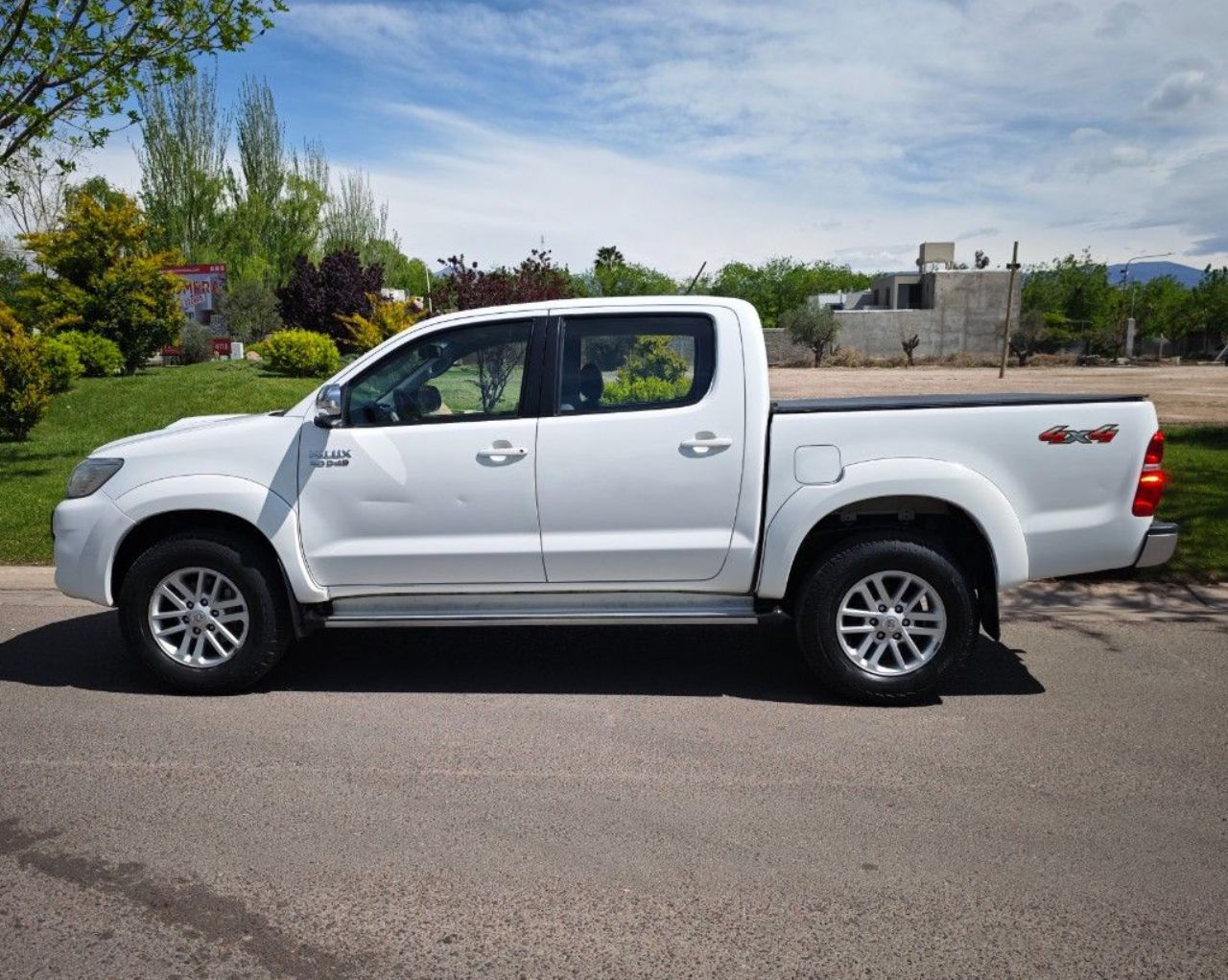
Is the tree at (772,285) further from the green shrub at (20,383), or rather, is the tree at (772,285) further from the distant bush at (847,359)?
the green shrub at (20,383)

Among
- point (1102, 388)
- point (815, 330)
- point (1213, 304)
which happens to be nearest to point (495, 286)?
point (1102, 388)

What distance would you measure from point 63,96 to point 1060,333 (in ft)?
207

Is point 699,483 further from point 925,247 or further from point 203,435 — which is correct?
point 925,247

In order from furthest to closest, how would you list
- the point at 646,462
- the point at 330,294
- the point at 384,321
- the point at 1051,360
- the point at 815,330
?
the point at 1051,360
the point at 815,330
the point at 330,294
the point at 384,321
the point at 646,462

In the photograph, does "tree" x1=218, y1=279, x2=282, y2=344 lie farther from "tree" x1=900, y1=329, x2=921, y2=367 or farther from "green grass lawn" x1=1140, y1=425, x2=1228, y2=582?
"tree" x1=900, y1=329, x2=921, y2=367

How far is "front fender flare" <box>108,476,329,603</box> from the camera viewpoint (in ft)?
17.5

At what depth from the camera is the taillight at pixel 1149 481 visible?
514cm

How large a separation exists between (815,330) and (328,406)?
54981mm

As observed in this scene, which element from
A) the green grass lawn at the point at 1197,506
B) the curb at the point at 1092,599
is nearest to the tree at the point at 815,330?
the green grass lawn at the point at 1197,506

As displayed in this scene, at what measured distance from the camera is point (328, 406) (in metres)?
5.31

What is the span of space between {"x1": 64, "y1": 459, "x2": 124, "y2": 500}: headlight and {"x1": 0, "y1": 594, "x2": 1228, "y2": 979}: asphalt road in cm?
106

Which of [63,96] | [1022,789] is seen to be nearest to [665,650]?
[1022,789]

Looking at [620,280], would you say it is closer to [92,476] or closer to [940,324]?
[940,324]

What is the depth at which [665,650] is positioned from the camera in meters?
6.38
